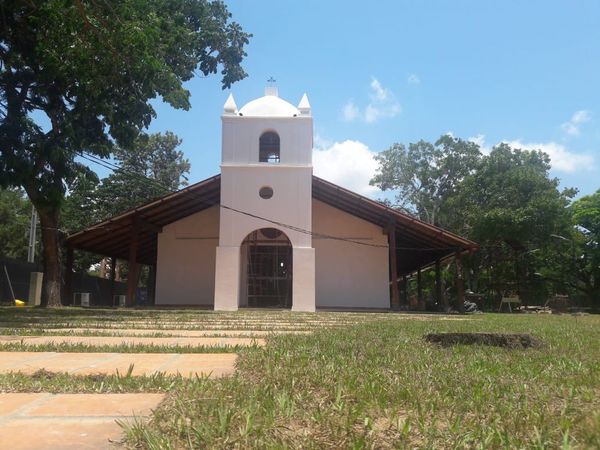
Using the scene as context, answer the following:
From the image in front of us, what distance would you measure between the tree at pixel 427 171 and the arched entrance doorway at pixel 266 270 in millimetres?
17193

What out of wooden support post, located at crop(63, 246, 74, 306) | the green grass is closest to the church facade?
wooden support post, located at crop(63, 246, 74, 306)

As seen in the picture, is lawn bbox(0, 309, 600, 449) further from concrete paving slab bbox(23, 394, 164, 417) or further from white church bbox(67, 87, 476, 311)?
white church bbox(67, 87, 476, 311)

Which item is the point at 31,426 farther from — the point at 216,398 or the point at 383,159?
the point at 383,159

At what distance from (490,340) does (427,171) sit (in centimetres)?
3478

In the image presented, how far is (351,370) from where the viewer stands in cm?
307

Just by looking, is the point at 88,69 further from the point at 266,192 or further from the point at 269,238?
the point at 269,238

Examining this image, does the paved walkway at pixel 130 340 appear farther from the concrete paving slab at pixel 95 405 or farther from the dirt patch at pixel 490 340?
the concrete paving slab at pixel 95 405

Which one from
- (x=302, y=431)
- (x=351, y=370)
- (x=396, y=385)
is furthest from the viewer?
(x=351, y=370)

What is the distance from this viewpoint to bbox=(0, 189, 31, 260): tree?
122ft

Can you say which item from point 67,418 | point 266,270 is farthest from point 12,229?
point 67,418

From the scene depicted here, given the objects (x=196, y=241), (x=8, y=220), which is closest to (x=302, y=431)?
(x=196, y=241)

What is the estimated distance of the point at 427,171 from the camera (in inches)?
1518

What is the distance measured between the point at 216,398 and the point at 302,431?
0.54 meters

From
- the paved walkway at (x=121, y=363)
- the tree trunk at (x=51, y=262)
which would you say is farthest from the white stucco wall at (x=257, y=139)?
the paved walkway at (x=121, y=363)
